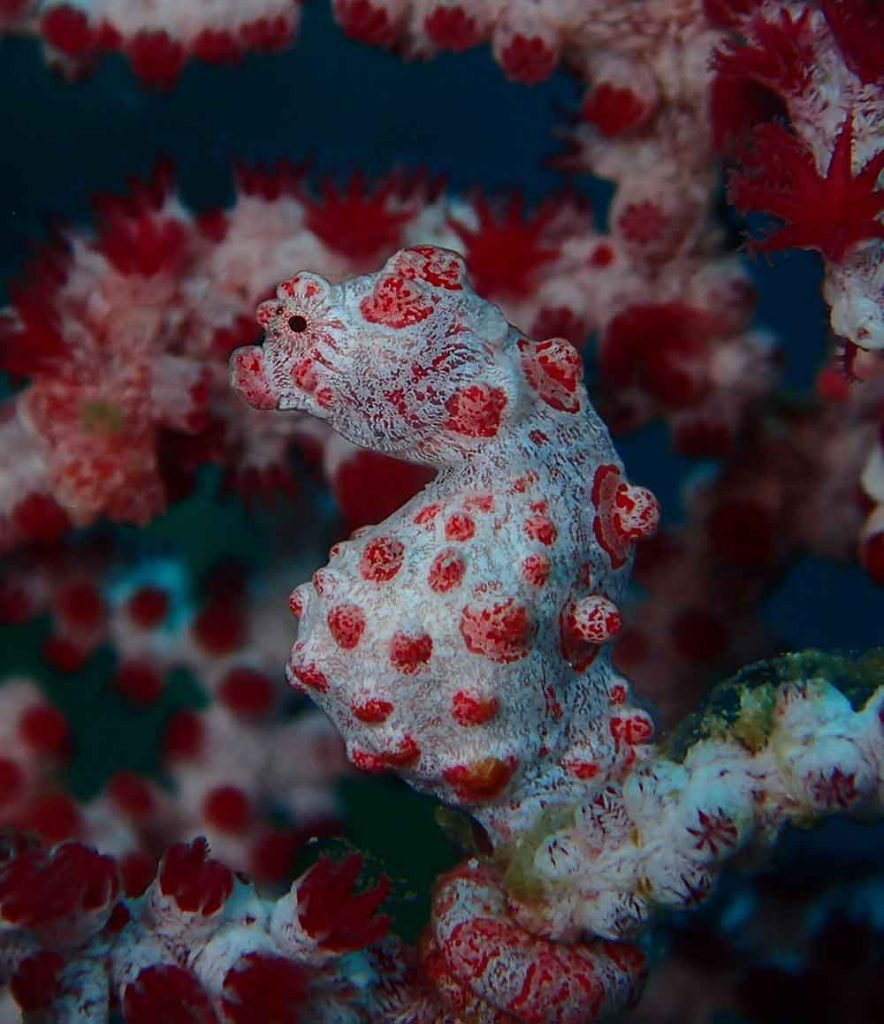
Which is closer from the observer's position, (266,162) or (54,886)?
(54,886)

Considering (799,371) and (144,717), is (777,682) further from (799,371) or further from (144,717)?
(144,717)

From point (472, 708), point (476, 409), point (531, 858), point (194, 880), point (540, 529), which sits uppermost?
point (476, 409)

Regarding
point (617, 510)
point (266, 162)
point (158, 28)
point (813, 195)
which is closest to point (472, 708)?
point (617, 510)

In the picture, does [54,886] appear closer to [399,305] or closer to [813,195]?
[399,305]

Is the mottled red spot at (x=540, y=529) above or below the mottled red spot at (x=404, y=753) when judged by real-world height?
above

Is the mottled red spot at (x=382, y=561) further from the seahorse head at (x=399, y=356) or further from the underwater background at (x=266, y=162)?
the underwater background at (x=266, y=162)

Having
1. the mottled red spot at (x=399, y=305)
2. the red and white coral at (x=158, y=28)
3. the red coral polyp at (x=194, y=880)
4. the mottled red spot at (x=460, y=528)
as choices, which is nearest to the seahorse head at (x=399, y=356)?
the mottled red spot at (x=399, y=305)

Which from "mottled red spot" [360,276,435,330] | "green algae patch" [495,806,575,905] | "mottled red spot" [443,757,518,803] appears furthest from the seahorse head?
"green algae patch" [495,806,575,905]

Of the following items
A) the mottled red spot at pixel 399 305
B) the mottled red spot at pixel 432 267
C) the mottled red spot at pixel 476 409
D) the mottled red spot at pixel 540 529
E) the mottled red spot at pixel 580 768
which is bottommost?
the mottled red spot at pixel 580 768

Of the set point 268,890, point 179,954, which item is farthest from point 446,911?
point 268,890
